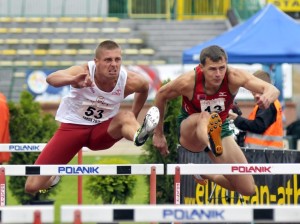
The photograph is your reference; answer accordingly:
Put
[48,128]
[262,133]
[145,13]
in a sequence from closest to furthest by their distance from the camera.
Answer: [262,133], [48,128], [145,13]

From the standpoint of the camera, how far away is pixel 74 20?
30.6 meters

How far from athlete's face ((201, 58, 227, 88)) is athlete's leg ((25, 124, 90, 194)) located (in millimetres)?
1290

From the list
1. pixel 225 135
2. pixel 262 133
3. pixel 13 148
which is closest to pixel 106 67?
pixel 225 135

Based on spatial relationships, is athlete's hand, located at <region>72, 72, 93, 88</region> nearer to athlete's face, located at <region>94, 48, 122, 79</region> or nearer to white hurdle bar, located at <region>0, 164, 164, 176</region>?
athlete's face, located at <region>94, 48, 122, 79</region>

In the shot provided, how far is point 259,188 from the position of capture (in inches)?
427

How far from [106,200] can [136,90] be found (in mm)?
3502

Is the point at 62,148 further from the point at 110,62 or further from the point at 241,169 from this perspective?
the point at 241,169

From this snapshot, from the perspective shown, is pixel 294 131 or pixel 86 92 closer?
pixel 86 92

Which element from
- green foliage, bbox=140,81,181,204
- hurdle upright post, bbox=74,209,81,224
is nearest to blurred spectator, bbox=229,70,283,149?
green foliage, bbox=140,81,181,204

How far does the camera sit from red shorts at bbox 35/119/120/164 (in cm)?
970

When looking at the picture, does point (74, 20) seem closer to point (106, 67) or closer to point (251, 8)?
point (251, 8)

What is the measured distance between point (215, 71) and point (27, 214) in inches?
148

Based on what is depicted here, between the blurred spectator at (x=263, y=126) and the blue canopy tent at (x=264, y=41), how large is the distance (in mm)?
3341

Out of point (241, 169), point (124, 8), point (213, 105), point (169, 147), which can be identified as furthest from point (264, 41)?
point (124, 8)
